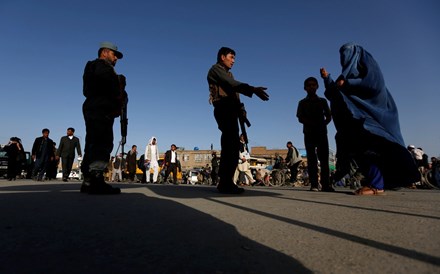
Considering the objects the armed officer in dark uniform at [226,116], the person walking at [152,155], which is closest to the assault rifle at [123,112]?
the armed officer in dark uniform at [226,116]

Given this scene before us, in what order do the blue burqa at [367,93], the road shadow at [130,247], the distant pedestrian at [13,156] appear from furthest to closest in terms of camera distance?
the distant pedestrian at [13,156] < the blue burqa at [367,93] < the road shadow at [130,247]

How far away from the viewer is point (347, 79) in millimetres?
4289

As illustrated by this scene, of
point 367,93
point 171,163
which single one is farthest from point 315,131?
point 171,163

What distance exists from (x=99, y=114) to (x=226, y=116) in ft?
5.81

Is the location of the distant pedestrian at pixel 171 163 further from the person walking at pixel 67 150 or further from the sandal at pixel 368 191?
the sandal at pixel 368 191

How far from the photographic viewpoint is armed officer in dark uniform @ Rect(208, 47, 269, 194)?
4551mm

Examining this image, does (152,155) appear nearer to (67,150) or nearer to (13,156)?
(67,150)

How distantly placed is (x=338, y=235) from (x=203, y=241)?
0.69m

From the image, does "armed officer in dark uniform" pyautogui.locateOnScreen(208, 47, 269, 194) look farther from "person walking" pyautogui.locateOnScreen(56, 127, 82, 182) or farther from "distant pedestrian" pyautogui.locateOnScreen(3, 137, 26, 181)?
"distant pedestrian" pyautogui.locateOnScreen(3, 137, 26, 181)

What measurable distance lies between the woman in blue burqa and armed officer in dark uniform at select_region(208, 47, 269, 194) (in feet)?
4.70

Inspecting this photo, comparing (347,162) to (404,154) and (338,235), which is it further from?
(338,235)

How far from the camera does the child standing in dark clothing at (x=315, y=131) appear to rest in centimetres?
601

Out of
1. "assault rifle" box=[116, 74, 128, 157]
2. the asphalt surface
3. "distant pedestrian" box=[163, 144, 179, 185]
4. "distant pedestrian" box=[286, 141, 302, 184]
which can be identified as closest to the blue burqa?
the asphalt surface

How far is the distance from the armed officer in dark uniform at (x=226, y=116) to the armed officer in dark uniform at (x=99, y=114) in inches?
53.8
